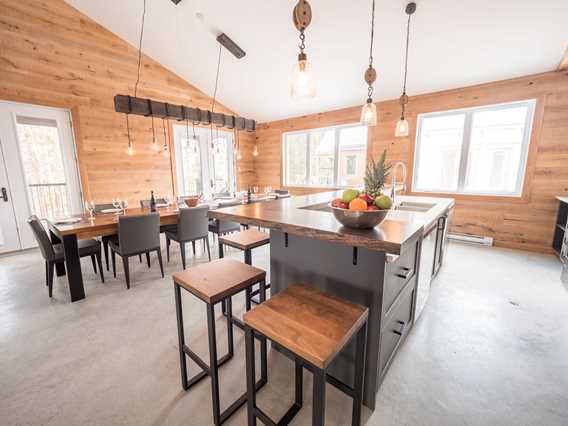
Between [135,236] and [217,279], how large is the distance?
1.92 meters

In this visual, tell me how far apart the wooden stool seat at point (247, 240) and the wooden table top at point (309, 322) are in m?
1.06

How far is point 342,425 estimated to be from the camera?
1305mm

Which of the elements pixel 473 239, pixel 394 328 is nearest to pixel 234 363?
pixel 394 328

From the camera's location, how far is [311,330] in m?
0.98

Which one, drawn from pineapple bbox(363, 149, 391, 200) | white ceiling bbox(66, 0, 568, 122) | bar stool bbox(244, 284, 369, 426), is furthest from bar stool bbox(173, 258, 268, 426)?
white ceiling bbox(66, 0, 568, 122)

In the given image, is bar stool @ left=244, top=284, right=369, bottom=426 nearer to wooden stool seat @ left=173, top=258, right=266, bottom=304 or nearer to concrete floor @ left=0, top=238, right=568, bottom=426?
wooden stool seat @ left=173, top=258, right=266, bottom=304

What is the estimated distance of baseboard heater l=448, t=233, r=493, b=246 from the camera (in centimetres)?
409

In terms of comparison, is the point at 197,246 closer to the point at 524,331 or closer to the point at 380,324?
the point at 380,324

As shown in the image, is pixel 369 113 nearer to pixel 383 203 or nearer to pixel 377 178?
pixel 377 178

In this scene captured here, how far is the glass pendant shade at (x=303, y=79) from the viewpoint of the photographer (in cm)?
146

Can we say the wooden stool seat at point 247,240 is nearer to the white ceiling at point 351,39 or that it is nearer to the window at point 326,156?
the white ceiling at point 351,39

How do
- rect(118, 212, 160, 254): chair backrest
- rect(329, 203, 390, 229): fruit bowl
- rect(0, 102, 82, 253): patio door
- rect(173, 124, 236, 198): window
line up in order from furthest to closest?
rect(173, 124, 236, 198): window, rect(0, 102, 82, 253): patio door, rect(118, 212, 160, 254): chair backrest, rect(329, 203, 390, 229): fruit bowl

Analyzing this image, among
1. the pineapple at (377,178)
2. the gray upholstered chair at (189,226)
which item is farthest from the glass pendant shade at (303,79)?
the gray upholstered chair at (189,226)

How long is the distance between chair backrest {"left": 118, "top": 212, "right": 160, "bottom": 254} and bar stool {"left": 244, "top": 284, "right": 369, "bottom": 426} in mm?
2280
